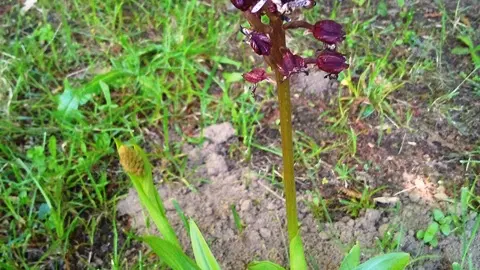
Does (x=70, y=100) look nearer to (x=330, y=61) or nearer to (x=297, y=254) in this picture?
(x=297, y=254)

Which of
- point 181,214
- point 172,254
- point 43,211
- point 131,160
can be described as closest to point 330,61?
point 131,160

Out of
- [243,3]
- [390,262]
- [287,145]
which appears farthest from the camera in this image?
[390,262]

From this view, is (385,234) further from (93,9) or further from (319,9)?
(93,9)

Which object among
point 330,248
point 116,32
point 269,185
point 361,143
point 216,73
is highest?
point 116,32

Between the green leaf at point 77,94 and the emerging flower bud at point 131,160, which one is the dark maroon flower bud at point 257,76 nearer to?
the emerging flower bud at point 131,160

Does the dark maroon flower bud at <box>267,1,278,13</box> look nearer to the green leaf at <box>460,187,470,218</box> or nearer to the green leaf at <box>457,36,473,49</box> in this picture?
the green leaf at <box>460,187,470,218</box>

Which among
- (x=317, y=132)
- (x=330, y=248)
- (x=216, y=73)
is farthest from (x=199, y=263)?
(x=216, y=73)
